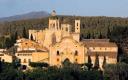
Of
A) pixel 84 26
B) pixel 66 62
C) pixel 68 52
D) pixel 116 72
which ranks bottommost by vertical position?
pixel 116 72

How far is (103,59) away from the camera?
45.4 metres

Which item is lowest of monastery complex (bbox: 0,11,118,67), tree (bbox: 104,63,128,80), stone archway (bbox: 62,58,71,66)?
tree (bbox: 104,63,128,80)

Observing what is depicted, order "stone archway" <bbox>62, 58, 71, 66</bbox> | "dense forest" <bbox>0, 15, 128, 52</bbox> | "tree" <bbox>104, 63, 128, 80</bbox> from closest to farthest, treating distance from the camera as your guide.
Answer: "tree" <bbox>104, 63, 128, 80</bbox> → "stone archway" <bbox>62, 58, 71, 66</bbox> → "dense forest" <bbox>0, 15, 128, 52</bbox>

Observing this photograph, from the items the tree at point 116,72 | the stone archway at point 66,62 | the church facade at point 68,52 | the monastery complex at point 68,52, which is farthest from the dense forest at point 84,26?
the tree at point 116,72

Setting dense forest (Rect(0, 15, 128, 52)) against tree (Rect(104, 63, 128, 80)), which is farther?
dense forest (Rect(0, 15, 128, 52))

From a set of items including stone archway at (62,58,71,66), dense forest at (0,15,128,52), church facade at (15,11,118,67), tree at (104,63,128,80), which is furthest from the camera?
dense forest at (0,15,128,52)

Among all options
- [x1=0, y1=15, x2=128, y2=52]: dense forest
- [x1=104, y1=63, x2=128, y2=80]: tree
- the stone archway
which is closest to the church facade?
the stone archway

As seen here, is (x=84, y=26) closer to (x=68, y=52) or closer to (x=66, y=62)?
(x=68, y=52)

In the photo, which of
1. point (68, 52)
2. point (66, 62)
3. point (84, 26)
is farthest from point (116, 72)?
point (84, 26)

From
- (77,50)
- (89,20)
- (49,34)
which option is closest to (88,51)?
(77,50)

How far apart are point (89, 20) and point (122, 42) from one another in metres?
31.6

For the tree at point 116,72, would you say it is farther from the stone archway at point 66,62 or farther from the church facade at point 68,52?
the church facade at point 68,52

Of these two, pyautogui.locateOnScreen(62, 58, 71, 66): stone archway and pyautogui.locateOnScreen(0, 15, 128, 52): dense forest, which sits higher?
pyautogui.locateOnScreen(0, 15, 128, 52): dense forest

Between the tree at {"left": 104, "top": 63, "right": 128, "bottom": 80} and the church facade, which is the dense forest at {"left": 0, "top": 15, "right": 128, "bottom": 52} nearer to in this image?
the church facade
